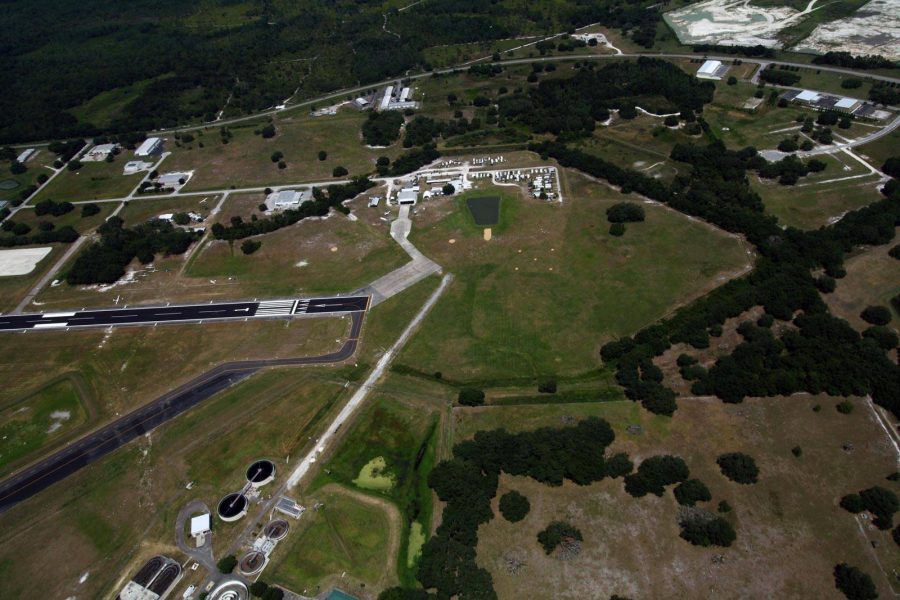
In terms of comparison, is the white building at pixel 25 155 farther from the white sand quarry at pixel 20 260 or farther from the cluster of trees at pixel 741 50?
the cluster of trees at pixel 741 50

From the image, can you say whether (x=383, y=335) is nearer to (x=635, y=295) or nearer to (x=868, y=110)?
(x=635, y=295)

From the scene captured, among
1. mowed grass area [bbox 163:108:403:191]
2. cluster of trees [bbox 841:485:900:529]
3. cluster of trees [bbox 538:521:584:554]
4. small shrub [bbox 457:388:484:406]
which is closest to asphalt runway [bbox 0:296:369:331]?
small shrub [bbox 457:388:484:406]

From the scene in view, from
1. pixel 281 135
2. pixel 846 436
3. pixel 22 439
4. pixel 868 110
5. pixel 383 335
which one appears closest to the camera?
pixel 846 436

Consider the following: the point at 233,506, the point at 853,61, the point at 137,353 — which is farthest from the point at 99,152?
the point at 853,61

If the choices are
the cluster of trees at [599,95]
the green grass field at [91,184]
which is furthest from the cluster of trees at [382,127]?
the green grass field at [91,184]

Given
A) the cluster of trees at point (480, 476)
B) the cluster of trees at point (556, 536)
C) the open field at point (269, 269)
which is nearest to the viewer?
the cluster of trees at point (480, 476)

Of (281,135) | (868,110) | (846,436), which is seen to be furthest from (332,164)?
(868,110)

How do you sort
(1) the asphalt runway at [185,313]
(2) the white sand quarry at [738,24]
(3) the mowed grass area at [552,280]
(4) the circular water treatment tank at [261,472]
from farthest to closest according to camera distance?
(2) the white sand quarry at [738,24]
(1) the asphalt runway at [185,313]
(3) the mowed grass area at [552,280]
(4) the circular water treatment tank at [261,472]
